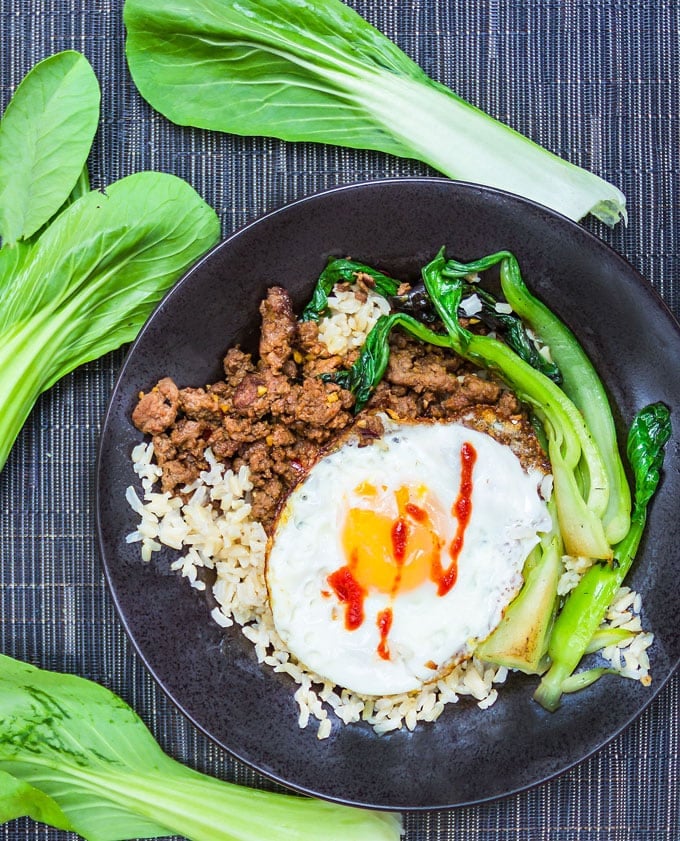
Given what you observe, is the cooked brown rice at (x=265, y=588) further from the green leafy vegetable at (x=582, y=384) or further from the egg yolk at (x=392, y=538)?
the egg yolk at (x=392, y=538)

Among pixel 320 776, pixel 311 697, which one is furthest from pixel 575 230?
pixel 320 776

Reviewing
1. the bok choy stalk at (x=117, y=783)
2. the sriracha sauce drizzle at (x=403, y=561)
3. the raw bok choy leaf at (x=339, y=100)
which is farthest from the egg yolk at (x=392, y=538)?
the raw bok choy leaf at (x=339, y=100)

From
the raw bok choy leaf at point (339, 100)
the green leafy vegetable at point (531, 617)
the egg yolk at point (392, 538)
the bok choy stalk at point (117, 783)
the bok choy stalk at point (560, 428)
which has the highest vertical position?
the raw bok choy leaf at point (339, 100)

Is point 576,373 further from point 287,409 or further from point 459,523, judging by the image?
point 287,409

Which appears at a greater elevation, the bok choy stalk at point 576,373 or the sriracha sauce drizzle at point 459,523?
the bok choy stalk at point 576,373

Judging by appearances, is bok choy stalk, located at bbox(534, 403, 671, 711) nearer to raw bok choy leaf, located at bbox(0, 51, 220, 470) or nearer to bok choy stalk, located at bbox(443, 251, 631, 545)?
bok choy stalk, located at bbox(443, 251, 631, 545)

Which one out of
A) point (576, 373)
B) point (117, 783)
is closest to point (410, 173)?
point (576, 373)

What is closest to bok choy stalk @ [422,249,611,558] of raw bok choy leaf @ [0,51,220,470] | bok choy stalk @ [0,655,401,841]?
raw bok choy leaf @ [0,51,220,470]
